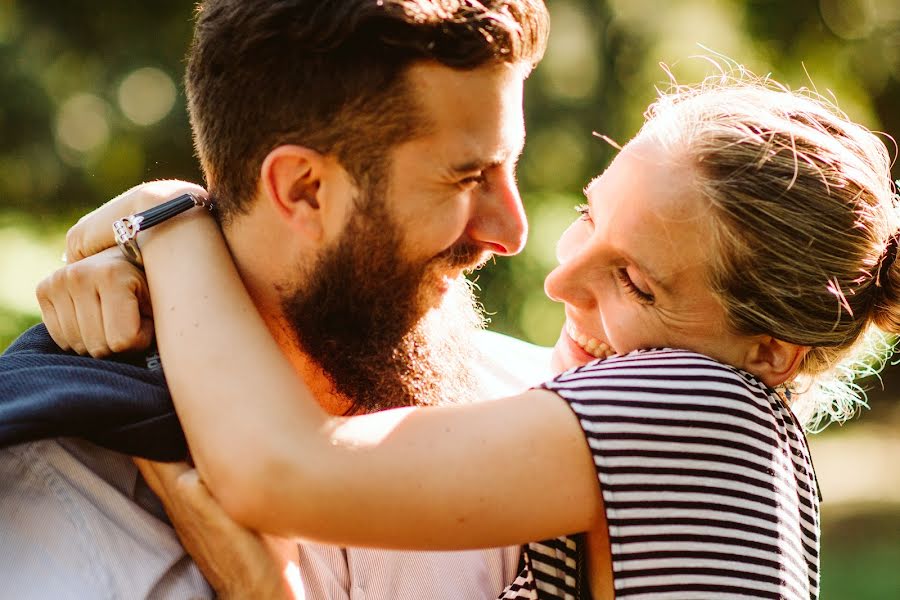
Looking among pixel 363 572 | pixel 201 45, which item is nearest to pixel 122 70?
pixel 201 45

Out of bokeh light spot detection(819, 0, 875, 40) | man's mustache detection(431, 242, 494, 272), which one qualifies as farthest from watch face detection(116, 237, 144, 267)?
bokeh light spot detection(819, 0, 875, 40)

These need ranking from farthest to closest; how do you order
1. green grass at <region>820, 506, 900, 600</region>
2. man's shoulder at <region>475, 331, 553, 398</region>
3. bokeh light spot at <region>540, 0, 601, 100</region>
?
1. bokeh light spot at <region>540, 0, 601, 100</region>
2. green grass at <region>820, 506, 900, 600</region>
3. man's shoulder at <region>475, 331, 553, 398</region>

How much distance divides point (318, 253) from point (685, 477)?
3.23 ft

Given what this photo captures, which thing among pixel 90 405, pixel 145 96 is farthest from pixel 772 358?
pixel 145 96

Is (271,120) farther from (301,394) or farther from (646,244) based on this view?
(646,244)

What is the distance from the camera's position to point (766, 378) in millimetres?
2229

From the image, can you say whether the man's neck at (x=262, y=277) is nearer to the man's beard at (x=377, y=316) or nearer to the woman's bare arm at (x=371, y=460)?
the man's beard at (x=377, y=316)

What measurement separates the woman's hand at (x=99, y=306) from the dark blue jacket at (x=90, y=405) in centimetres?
6

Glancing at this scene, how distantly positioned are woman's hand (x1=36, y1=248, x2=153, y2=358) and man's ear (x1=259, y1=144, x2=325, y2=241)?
352 mm

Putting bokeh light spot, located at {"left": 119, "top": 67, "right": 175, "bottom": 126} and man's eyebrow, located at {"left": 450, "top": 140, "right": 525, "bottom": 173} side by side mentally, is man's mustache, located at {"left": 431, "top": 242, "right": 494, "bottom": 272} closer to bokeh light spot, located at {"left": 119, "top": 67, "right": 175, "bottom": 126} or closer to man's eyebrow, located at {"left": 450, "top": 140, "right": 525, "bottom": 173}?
man's eyebrow, located at {"left": 450, "top": 140, "right": 525, "bottom": 173}

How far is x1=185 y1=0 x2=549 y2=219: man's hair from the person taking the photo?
2.14 m

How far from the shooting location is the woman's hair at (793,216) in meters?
2.08

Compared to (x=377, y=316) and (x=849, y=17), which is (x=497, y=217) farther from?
(x=849, y=17)

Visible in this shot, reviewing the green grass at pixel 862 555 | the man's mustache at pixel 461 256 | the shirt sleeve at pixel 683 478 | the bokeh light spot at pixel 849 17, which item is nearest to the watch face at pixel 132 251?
the man's mustache at pixel 461 256
